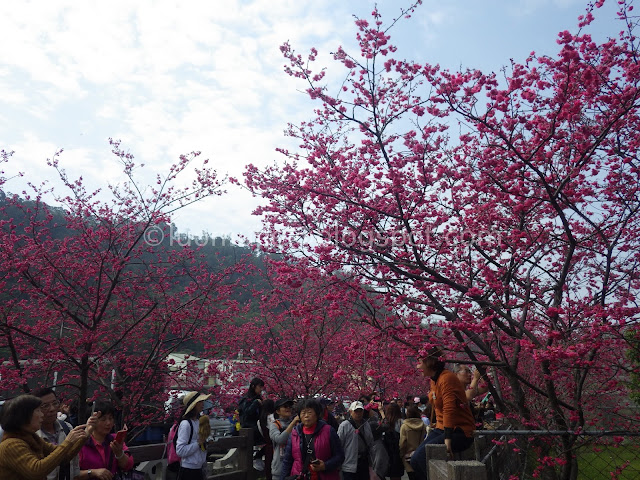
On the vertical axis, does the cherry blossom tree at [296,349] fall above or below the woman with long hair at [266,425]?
above

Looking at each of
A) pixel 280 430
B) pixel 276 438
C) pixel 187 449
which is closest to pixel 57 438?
pixel 187 449

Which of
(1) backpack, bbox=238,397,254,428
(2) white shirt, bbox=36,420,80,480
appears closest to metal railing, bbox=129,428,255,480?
(1) backpack, bbox=238,397,254,428

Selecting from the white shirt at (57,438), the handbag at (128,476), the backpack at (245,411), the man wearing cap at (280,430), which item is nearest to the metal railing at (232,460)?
the backpack at (245,411)

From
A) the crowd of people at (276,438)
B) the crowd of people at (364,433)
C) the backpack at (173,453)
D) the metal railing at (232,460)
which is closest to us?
the crowd of people at (276,438)

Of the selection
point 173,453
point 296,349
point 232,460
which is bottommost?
point 232,460

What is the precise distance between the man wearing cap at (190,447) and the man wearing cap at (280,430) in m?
1.15

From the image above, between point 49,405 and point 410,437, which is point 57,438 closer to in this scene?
point 49,405

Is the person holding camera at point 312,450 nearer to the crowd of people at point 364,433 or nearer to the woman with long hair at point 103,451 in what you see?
the crowd of people at point 364,433

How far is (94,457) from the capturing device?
4.17 meters

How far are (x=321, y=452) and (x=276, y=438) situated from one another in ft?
5.48

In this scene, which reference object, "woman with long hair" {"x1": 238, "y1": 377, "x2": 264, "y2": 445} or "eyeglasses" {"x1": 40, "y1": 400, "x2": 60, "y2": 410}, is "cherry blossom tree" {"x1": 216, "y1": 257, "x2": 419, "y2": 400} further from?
"eyeglasses" {"x1": 40, "y1": 400, "x2": 60, "y2": 410}

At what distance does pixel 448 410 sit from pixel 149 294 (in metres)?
8.07

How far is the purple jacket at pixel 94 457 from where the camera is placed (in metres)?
4.11

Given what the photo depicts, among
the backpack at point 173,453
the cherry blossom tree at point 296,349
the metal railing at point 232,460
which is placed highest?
the cherry blossom tree at point 296,349
